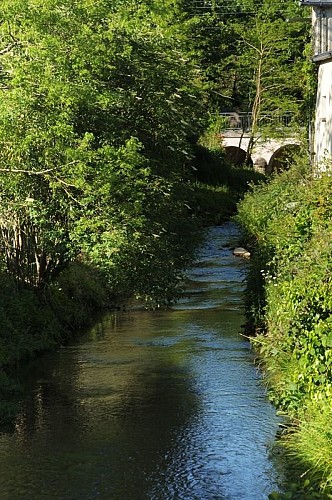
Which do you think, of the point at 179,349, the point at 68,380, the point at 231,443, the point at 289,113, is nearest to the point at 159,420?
the point at 231,443

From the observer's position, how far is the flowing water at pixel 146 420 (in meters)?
12.8

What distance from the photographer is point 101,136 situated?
63.2ft

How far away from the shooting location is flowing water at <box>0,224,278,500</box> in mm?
12781

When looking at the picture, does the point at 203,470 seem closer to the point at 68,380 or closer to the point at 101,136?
the point at 68,380

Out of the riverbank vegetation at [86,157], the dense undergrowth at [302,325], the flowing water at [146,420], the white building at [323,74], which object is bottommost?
the flowing water at [146,420]

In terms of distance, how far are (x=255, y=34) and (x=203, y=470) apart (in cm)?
5233

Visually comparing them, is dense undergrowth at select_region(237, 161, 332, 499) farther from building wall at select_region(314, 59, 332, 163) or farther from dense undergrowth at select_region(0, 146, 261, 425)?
building wall at select_region(314, 59, 332, 163)

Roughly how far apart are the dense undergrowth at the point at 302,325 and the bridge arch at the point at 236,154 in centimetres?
4183

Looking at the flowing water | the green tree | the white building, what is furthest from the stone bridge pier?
the green tree

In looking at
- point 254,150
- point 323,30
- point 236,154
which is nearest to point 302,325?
point 323,30

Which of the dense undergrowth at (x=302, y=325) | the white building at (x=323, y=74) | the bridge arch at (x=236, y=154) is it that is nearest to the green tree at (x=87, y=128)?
the dense undergrowth at (x=302, y=325)

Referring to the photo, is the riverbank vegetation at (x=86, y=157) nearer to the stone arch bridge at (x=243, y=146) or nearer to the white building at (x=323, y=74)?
the white building at (x=323, y=74)

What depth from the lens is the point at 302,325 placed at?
1348cm

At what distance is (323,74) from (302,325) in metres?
16.6
